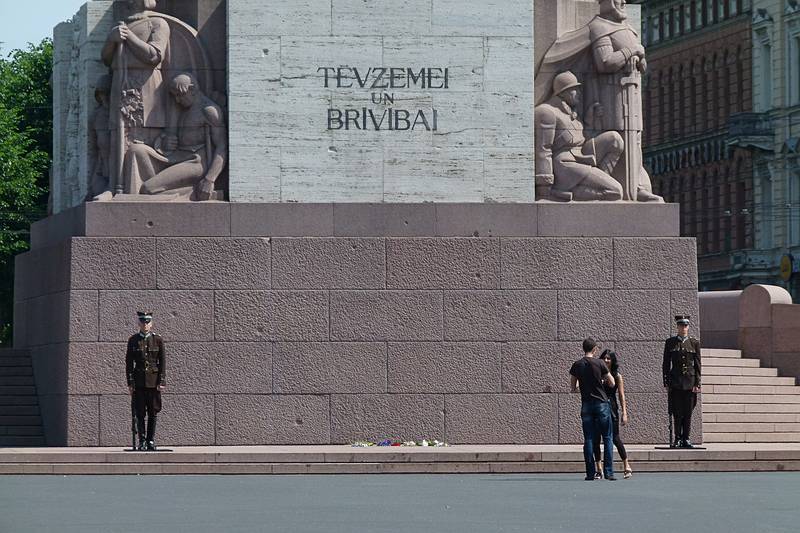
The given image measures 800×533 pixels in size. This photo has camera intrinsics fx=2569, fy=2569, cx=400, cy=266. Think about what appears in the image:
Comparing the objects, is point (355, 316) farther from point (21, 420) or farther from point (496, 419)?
point (21, 420)

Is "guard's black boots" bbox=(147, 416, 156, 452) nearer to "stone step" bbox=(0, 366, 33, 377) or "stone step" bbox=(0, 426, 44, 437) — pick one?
"stone step" bbox=(0, 426, 44, 437)

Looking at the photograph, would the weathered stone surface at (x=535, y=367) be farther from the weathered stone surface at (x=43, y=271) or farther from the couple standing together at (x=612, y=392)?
the weathered stone surface at (x=43, y=271)

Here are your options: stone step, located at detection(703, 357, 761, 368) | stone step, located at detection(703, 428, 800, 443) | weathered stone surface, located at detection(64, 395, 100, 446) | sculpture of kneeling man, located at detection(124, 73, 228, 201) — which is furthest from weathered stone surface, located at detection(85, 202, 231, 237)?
stone step, located at detection(703, 357, 761, 368)

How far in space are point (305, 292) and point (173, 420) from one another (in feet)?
7.86

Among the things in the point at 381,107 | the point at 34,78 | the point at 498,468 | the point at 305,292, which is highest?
the point at 34,78

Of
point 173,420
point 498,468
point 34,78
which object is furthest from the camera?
point 34,78

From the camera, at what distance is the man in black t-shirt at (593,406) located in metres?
29.3

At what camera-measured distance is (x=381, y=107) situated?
34438 millimetres

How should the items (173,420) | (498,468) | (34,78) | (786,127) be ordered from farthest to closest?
(786,127)
(34,78)
(173,420)
(498,468)

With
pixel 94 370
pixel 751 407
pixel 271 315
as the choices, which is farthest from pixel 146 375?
pixel 751 407

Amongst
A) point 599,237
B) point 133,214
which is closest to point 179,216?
point 133,214

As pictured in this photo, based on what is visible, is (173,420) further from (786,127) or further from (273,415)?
(786,127)

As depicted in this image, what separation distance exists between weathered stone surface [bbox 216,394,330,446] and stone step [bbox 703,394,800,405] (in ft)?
23.2

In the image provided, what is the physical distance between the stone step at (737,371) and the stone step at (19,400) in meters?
10.6
